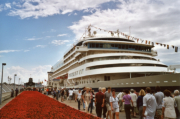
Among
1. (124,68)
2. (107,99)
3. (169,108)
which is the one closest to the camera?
(169,108)

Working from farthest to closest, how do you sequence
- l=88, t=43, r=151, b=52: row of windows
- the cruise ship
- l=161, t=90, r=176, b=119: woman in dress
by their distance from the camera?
l=88, t=43, r=151, b=52: row of windows
the cruise ship
l=161, t=90, r=176, b=119: woman in dress

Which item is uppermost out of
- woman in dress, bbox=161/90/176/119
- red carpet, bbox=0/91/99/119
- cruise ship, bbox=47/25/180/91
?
cruise ship, bbox=47/25/180/91

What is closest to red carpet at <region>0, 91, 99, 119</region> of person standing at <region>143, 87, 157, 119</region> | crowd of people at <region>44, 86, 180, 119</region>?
crowd of people at <region>44, 86, 180, 119</region>

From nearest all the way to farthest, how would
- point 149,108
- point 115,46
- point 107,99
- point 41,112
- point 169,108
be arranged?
point 149,108, point 169,108, point 107,99, point 41,112, point 115,46

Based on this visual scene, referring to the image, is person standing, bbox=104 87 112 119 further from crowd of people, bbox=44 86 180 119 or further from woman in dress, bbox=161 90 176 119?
woman in dress, bbox=161 90 176 119

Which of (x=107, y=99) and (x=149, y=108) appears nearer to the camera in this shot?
(x=149, y=108)

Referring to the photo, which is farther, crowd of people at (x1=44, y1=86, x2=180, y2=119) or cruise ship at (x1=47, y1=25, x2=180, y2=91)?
cruise ship at (x1=47, y1=25, x2=180, y2=91)

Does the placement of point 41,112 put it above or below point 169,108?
below

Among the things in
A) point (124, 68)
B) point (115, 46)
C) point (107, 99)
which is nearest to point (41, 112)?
point (107, 99)

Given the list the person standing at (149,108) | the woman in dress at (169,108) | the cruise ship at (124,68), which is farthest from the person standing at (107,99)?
the cruise ship at (124,68)

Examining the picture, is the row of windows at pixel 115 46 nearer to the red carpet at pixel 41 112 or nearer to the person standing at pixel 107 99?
the red carpet at pixel 41 112

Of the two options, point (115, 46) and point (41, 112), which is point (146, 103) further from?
point (115, 46)

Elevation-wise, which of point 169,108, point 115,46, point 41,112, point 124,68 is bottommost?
point 41,112

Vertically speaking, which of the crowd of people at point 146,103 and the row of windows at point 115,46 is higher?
the row of windows at point 115,46
